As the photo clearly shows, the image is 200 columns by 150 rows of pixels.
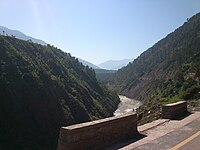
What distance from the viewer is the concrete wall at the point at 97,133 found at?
6684 mm

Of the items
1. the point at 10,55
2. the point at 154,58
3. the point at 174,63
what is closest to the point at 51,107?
the point at 10,55

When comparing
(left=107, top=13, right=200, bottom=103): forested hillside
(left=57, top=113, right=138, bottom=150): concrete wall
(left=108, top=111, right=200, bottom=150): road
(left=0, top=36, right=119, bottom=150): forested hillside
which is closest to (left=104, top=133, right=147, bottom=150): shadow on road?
(left=108, top=111, right=200, bottom=150): road

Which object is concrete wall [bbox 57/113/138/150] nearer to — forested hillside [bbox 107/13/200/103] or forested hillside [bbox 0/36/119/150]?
forested hillside [bbox 0/36/119/150]

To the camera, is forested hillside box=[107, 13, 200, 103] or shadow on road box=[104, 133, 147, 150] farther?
forested hillside box=[107, 13, 200, 103]

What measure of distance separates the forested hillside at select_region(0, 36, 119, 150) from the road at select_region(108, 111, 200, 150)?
4880 centimetres

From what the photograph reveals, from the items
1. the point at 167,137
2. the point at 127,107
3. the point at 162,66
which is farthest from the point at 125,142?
the point at 162,66

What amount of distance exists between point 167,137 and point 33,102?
216 ft

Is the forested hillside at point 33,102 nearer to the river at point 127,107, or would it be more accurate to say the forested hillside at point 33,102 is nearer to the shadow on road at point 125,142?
the river at point 127,107

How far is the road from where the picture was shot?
25.2 feet

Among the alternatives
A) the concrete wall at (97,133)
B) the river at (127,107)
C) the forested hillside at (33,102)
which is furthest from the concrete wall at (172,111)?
the river at (127,107)

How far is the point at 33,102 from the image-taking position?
7169 cm

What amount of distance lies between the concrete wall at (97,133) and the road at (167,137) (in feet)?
0.91

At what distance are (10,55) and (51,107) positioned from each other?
695 inches

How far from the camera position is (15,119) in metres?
63.5
